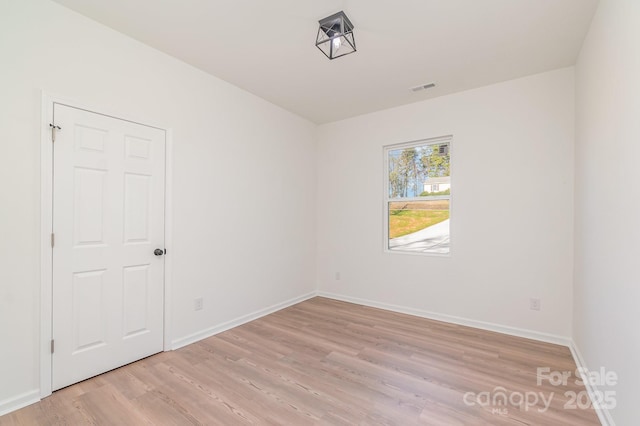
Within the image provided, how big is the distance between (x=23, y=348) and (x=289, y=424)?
1.89 meters

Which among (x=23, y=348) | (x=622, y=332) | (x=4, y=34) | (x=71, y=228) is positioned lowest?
(x=23, y=348)

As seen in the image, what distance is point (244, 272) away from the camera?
349cm

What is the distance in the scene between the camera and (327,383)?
2.18 meters

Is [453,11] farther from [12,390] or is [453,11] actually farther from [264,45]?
[12,390]

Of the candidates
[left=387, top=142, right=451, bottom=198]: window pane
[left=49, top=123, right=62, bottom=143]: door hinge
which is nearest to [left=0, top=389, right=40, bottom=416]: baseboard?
[left=49, top=123, right=62, bottom=143]: door hinge

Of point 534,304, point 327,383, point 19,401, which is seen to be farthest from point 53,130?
point 534,304

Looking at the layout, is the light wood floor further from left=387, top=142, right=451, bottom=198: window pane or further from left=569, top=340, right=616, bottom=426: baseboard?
left=387, top=142, right=451, bottom=198: window pane

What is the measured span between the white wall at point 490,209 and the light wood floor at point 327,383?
1.62ft

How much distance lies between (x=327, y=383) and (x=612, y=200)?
2.28 meters

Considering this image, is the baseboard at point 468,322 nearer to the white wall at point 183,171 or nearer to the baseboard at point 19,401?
the white wall at point 183,171

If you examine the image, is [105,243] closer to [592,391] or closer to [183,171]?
[183,171]

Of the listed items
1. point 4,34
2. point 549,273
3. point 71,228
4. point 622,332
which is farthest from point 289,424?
point 4,34

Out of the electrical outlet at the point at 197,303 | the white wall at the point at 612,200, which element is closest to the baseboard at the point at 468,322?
the white wall at the point at 612,200

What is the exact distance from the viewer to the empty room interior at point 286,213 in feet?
6.09
